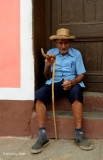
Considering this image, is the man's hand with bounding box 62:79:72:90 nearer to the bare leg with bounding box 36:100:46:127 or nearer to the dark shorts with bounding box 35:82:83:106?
the dark shorts with bounding box 35:82:83:106

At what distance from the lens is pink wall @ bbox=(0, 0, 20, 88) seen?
11.1ft

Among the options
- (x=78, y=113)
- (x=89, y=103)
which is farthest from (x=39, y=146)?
(x=89, y=103)

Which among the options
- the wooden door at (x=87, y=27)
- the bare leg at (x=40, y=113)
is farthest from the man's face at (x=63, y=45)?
the bare leg at (x=40, y=113)

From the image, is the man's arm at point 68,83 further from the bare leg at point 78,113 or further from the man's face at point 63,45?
the man's face at point 63,45

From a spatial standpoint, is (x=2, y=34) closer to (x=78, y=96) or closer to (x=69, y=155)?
(x=78, y=96)

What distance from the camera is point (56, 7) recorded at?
3850 mm

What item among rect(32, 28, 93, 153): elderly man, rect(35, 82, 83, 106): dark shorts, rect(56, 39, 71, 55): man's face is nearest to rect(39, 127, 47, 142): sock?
rect(32, 28, 93, 153): elderly man

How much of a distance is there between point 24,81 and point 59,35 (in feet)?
2.68

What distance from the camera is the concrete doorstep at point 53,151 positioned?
8.87 feet

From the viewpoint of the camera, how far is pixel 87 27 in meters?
3.73

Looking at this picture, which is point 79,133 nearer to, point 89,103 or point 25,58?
point 89,103

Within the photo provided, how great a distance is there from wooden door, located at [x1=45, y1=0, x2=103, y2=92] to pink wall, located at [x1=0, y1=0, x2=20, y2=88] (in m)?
0.70

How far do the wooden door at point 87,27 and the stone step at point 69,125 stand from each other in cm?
73

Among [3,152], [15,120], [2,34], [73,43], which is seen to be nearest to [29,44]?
[2,34]
